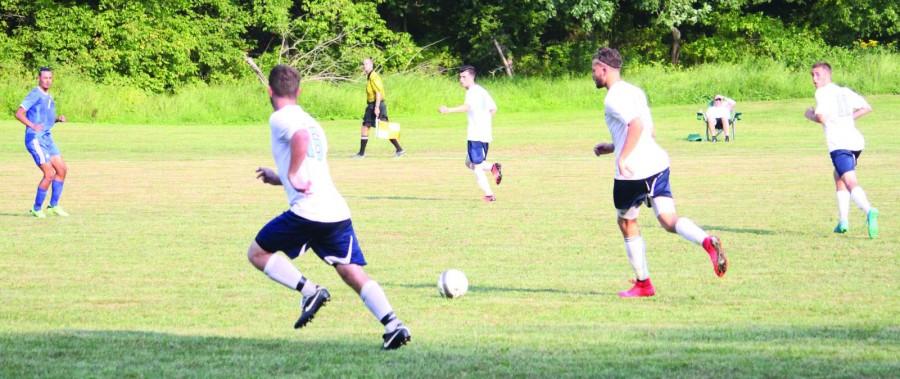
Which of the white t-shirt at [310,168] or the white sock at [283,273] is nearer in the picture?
the white t-shirt at [310,168]

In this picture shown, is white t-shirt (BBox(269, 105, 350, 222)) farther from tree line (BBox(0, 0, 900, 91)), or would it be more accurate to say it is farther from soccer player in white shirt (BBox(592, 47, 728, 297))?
tree line (BBox(0, 0, 900, 91))

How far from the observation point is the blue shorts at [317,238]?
737cm

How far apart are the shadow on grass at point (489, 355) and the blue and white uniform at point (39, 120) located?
28.8ft

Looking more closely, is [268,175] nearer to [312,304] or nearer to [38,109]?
[312,304]

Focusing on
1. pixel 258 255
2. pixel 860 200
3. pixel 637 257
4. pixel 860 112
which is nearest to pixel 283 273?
pixel 258 255

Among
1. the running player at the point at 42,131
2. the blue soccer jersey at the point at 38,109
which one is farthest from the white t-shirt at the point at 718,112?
the blue soccer jersey at the point at 38,109

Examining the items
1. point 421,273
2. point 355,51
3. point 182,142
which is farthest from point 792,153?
point 355,51

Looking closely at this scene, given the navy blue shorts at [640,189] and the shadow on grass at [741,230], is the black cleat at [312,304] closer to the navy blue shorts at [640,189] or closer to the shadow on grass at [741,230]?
the navy blue shorts at [640,189]

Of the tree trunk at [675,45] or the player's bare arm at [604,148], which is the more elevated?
the player's bare arm at [604,148]

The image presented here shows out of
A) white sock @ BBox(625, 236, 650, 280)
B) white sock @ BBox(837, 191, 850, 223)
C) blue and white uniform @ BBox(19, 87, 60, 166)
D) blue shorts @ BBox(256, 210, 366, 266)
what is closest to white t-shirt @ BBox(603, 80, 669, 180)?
white sock @ BBox(625, 236, 650, 280)

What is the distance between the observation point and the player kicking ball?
7203 millimetres

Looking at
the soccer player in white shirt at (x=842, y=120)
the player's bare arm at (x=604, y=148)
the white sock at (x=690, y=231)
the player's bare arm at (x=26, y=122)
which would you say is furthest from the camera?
the player's bare arm at (x=26, y=122)

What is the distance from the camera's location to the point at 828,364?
21.4 ft

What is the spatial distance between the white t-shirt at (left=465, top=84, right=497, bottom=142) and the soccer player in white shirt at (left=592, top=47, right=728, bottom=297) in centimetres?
873
